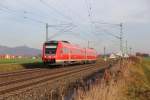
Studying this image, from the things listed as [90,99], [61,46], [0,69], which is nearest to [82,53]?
[61,46]

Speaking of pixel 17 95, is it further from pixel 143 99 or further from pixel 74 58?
pixel 74 58

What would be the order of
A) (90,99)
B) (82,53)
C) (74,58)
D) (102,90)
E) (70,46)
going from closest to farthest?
1. (90,99)
2. (102,90)
3. (70,46)
4. (74,58)
5. (82,53)

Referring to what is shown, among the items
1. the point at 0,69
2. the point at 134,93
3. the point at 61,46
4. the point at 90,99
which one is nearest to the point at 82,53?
the point at 61,46

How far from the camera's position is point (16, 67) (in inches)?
1754

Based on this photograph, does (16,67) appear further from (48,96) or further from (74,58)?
(48,96)

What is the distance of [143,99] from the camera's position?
15844mm

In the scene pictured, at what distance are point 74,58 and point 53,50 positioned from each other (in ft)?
38.7

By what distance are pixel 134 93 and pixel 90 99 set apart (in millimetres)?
5516

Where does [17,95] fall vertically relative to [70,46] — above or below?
below

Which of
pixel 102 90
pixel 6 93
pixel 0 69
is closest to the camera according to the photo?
pixel 102 90

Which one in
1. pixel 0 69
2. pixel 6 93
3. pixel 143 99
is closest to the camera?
pixel 143 99

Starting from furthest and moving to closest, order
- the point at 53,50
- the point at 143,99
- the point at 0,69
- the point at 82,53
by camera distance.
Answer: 1. the point at 82,53
2. the point at 53,50
3. the point at 0,69
4. the point at 143,99

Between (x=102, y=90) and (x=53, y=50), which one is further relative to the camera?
(x=53, y=50)

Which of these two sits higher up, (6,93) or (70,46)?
(70,46)
